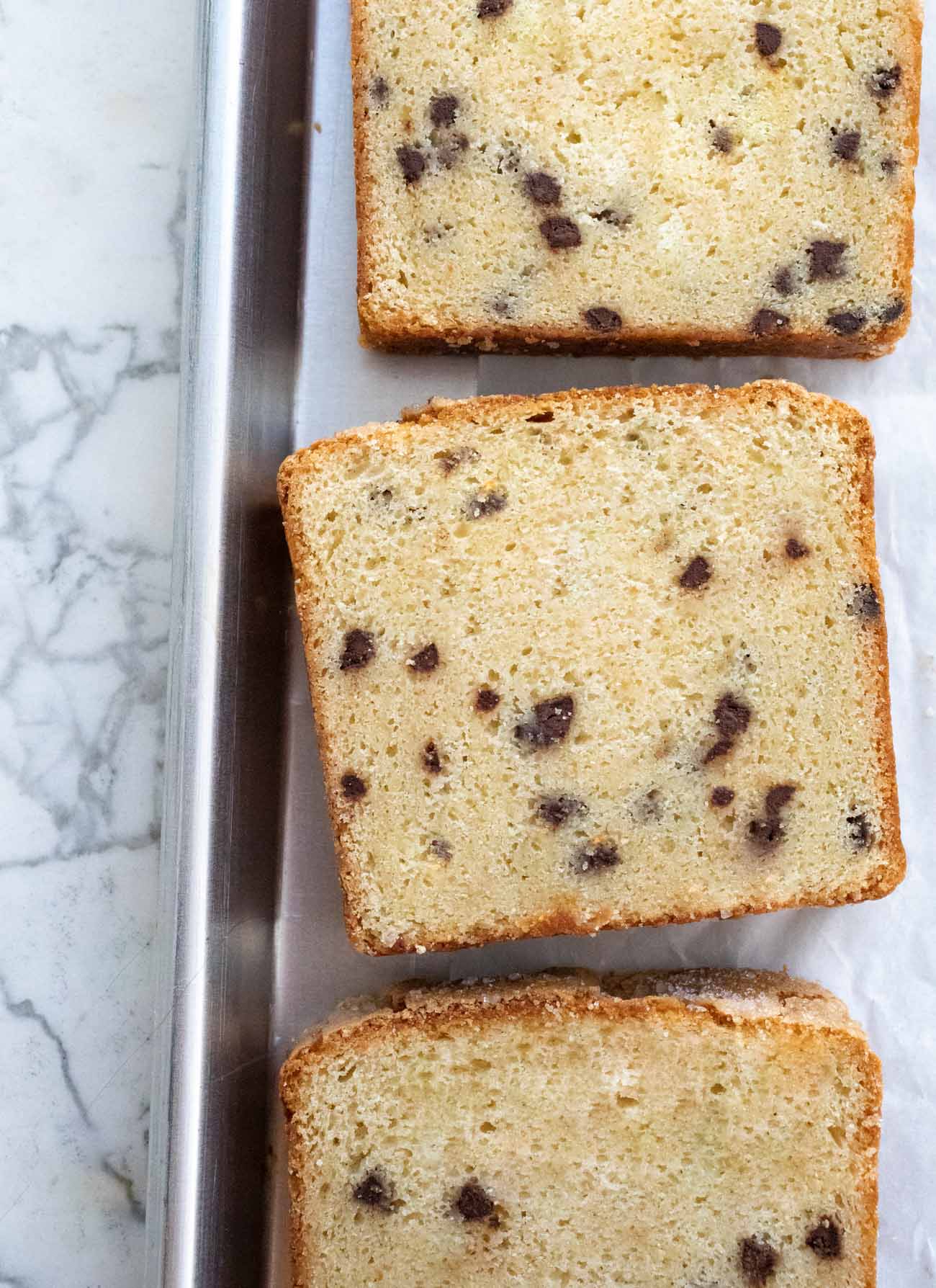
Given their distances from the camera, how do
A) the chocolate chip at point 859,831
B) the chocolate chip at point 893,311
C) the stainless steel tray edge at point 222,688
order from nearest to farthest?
1. the stainless steel tray edge at point 222,688
2. the chocolate chip at point 859,831
3. the chocolate chip at point 893,311

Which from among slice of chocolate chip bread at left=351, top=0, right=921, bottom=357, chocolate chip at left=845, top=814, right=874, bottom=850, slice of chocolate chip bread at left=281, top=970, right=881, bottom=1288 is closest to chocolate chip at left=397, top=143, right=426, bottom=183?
slice of chocolate chip bread at left=351, top=0, right=921, bottom=357

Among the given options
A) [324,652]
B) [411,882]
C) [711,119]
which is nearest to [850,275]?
[711,119]

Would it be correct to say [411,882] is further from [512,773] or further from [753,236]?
[753,236]

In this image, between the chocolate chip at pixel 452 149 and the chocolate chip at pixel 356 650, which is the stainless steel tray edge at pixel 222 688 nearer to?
the chocolate chip at pixel 356 650

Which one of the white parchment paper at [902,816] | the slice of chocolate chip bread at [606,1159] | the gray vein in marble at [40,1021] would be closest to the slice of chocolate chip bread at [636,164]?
the white parchment paper at [902,816]

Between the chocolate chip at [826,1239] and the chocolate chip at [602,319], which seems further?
the chocolate chip at [602,319]

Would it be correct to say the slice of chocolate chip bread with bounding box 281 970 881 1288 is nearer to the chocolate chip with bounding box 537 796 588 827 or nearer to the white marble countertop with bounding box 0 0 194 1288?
the chocolate chip with bounding box 537 796 588 827
